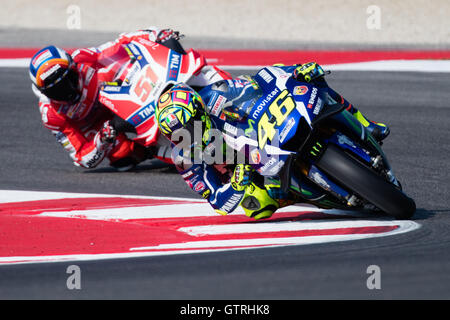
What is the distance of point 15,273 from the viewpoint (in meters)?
5.67

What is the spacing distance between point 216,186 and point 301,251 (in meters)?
1.13

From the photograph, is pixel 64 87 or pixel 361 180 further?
pixel 64 87

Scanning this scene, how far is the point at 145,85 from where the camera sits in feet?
29.4

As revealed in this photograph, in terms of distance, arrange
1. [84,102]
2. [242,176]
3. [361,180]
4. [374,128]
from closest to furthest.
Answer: [361,180]
[242,176]
[374,128]
[84,102]

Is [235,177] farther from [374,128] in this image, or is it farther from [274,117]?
[374,128]

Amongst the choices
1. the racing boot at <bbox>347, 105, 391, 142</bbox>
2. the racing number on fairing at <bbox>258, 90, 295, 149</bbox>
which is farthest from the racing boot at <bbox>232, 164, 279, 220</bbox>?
the racing boot at <bbox>347, 105, 391, 142</bbox>

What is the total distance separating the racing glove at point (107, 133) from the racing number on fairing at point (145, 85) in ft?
1.74

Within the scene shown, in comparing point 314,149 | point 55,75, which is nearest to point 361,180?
point 314,149

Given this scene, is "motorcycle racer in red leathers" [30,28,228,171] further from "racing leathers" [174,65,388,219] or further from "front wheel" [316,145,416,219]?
"front wheel" [316,145,416,219]

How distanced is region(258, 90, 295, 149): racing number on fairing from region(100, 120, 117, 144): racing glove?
3082 millimetres

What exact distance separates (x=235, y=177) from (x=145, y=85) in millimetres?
2608
